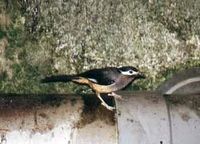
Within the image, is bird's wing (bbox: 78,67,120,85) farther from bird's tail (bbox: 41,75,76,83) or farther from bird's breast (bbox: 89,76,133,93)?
bird's tail (bbox: 41,75,76,83)

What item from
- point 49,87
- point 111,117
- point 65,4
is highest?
point 65,4

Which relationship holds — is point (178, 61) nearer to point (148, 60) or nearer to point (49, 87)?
point (148, 60)

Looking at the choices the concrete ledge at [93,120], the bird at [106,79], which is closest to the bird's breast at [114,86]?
the bird at [106,79]

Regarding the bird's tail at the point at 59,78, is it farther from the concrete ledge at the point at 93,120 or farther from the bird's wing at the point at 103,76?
the concrete ledge at the point at 93,120

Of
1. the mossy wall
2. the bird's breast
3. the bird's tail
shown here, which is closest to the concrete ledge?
Result: the bird's breast

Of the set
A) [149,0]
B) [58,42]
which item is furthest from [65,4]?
[149,0]

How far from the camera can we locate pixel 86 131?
10.1 ft

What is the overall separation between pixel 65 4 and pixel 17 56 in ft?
1.91

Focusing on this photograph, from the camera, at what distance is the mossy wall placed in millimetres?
4410

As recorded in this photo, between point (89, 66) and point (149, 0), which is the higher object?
point (149, 0)

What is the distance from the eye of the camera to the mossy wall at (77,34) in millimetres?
4410

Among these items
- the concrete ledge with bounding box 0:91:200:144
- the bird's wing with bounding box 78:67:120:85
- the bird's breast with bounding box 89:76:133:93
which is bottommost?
the concrete ledge with bounding box 0:91:200:144

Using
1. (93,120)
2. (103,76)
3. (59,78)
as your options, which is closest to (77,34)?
(59,78)

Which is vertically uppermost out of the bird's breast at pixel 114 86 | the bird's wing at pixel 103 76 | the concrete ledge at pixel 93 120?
the bird's wing at pixel 103 76
